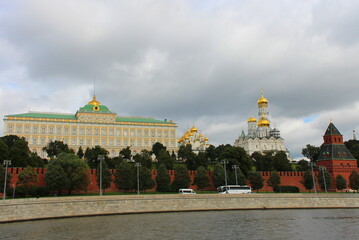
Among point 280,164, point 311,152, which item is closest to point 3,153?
point 280,164

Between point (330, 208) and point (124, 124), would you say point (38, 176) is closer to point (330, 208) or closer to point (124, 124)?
point (330, 208)

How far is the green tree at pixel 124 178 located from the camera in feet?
160

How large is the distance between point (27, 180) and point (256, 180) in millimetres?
29657

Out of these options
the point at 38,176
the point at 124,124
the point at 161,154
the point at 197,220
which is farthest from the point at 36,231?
the point at 124,124

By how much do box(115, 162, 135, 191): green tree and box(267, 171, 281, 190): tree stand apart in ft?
65.3

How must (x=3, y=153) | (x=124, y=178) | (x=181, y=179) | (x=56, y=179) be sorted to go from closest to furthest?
(x=56, y=179)
(x=124, y=178)
(x=181, y=179)
(x=3, y=153)

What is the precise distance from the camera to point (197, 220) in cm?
3089

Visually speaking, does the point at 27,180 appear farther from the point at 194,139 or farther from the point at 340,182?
the point at 194,139

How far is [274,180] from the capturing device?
55.8m

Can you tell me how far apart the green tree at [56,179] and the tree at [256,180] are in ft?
82.1

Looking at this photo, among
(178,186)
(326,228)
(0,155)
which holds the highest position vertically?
(0,155)

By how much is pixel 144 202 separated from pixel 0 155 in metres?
24.9

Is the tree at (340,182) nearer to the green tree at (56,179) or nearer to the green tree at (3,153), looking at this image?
the green tree at (56,179)

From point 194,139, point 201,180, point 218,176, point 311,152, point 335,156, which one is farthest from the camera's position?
point 194,139
